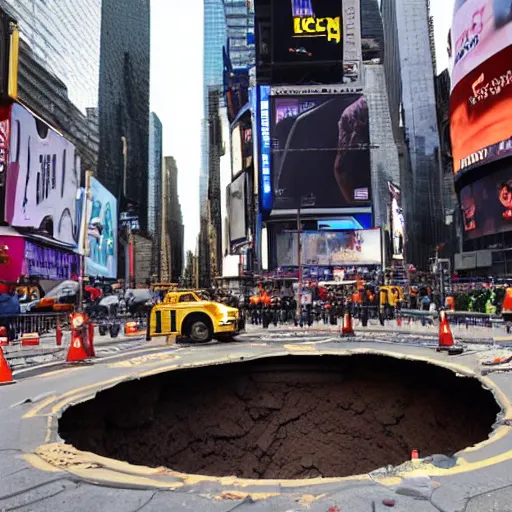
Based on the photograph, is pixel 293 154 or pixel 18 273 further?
pixel 293 154

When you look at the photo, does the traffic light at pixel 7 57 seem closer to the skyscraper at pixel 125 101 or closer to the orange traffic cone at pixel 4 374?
the orange traffic cone at pixel 4 374

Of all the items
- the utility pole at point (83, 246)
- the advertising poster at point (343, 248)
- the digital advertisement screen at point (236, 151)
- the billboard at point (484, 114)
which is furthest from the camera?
the digital advertisement screen at point (236, 151)

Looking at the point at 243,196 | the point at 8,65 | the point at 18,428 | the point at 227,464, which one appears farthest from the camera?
the point at 243,196

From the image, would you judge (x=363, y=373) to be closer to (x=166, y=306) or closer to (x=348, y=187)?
(x=166, y=306)

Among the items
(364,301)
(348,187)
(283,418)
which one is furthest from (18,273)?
(348,187)

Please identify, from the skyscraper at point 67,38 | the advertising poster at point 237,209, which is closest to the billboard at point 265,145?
the advertising poster at point 237,209
